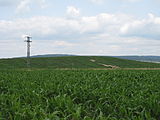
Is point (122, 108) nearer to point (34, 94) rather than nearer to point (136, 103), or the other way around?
point (136, 103)

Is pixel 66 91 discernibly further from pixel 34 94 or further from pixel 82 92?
pixel 34 94

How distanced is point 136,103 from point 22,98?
471 centimetres

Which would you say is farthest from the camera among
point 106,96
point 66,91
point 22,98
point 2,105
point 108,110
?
point 66,91

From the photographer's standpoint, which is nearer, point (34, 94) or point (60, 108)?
point (60, 108)

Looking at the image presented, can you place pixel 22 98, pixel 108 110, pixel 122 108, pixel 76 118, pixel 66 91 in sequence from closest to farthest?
pixel 76 118, pixel 122 108, pixel 108 110, pixel 22 98, pixel 66 91

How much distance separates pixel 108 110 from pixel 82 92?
2.78 meters

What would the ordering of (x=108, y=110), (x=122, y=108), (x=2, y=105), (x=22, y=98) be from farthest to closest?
(x=22, y=98) < (x=2, y=105) < (x=108, y=110) < (x=122, y=108)

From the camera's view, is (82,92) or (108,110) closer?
(108,110)

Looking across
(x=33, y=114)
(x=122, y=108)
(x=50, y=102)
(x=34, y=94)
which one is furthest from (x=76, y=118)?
(x=34, y=94)

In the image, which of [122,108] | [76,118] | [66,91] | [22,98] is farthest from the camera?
[66,91]

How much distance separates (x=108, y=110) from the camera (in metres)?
8.48

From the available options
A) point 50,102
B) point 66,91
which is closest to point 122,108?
point 50,102

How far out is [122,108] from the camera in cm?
784

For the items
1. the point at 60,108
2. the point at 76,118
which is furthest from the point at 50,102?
the point at 76,118
